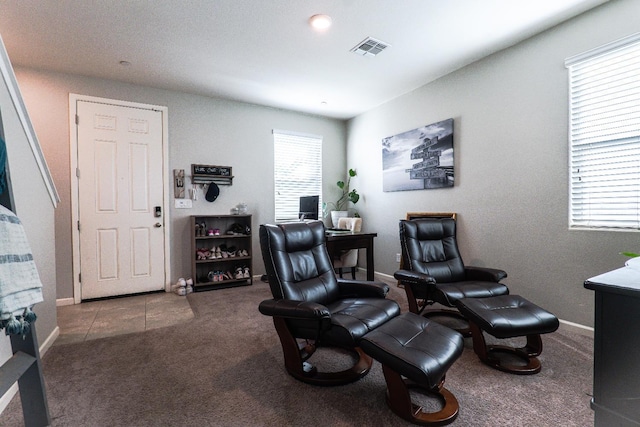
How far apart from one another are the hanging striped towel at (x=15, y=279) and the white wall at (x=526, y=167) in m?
3.66

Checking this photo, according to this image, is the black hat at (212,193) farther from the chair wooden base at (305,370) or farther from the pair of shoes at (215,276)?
the chair wooden base at (305,370)

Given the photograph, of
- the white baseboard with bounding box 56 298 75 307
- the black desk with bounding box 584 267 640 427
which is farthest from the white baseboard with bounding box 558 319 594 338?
the white baseboard with bounding box 56 298 75 307

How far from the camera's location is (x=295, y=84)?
12.8ft

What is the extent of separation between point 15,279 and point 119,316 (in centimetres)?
234

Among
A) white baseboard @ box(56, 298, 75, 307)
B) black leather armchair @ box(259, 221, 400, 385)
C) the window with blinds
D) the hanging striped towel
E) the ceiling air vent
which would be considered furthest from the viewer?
white baseboard @ box(56, 298, 75, 307)

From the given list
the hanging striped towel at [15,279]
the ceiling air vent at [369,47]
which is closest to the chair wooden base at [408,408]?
the hanging striped towel at [15,279]

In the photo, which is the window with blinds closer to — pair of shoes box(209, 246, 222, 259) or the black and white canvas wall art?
the black and white canvas wall art

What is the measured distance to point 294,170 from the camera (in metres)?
5.07

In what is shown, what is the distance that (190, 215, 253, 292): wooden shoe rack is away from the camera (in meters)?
4.11

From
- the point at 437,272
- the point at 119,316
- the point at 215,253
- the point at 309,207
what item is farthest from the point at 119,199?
the point at 437,272

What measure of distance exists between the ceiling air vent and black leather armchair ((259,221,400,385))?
1893 mm

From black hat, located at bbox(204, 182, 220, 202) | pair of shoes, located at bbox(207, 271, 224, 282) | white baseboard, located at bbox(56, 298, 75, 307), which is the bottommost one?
white baseboard, located at bbox(56, 298, 75, 307)

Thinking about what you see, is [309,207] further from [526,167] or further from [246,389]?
[246,389]

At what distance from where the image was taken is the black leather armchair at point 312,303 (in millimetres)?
1711
